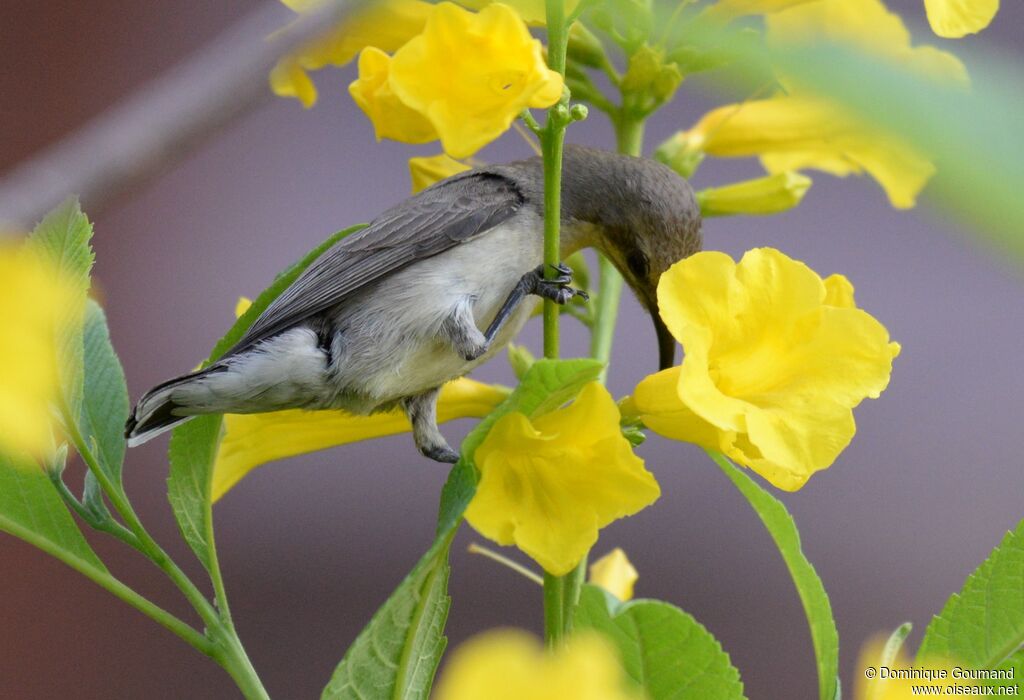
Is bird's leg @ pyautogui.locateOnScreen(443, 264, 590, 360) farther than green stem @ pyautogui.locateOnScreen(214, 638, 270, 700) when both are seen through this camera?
Yes

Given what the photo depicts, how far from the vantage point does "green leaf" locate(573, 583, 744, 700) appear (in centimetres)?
52

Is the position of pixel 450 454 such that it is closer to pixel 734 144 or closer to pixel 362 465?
pixel 734 144

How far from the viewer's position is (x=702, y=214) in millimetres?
968

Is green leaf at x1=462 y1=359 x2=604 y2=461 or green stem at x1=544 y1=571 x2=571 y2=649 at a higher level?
green leaf at x1=462 y1=359 x2=604 y2=461

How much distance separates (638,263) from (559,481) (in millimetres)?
406

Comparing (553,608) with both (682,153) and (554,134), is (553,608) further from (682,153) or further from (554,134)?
(682,153)

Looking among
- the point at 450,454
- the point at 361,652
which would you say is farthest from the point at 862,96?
the point at 450,454

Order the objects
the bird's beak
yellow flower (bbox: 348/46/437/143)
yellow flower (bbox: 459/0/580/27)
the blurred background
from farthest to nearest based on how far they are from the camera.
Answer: the blurred background, the bird's beak, yellow flower (bbox: 348/46/437/143), yellow flower (bbox: 459/0/580/27)

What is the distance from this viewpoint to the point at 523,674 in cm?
21

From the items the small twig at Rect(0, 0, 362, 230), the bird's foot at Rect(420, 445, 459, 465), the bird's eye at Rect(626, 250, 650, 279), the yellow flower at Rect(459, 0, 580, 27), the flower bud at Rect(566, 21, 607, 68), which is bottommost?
the bird's foot at Rect(420, 445, 459, 465)

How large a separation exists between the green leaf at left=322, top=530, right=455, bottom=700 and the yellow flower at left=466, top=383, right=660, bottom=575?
0.15 feet

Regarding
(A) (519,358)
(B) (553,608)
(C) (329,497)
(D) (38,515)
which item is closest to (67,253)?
(D) (38,515)

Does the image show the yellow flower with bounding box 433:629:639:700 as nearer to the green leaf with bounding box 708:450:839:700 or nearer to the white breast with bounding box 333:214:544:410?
the green leaf with bounding box 708:450:839:700

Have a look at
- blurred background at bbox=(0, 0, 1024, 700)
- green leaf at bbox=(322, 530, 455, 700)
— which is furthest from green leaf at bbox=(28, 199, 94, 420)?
blurred background at bbox=(0, 0, 1024, 700)
